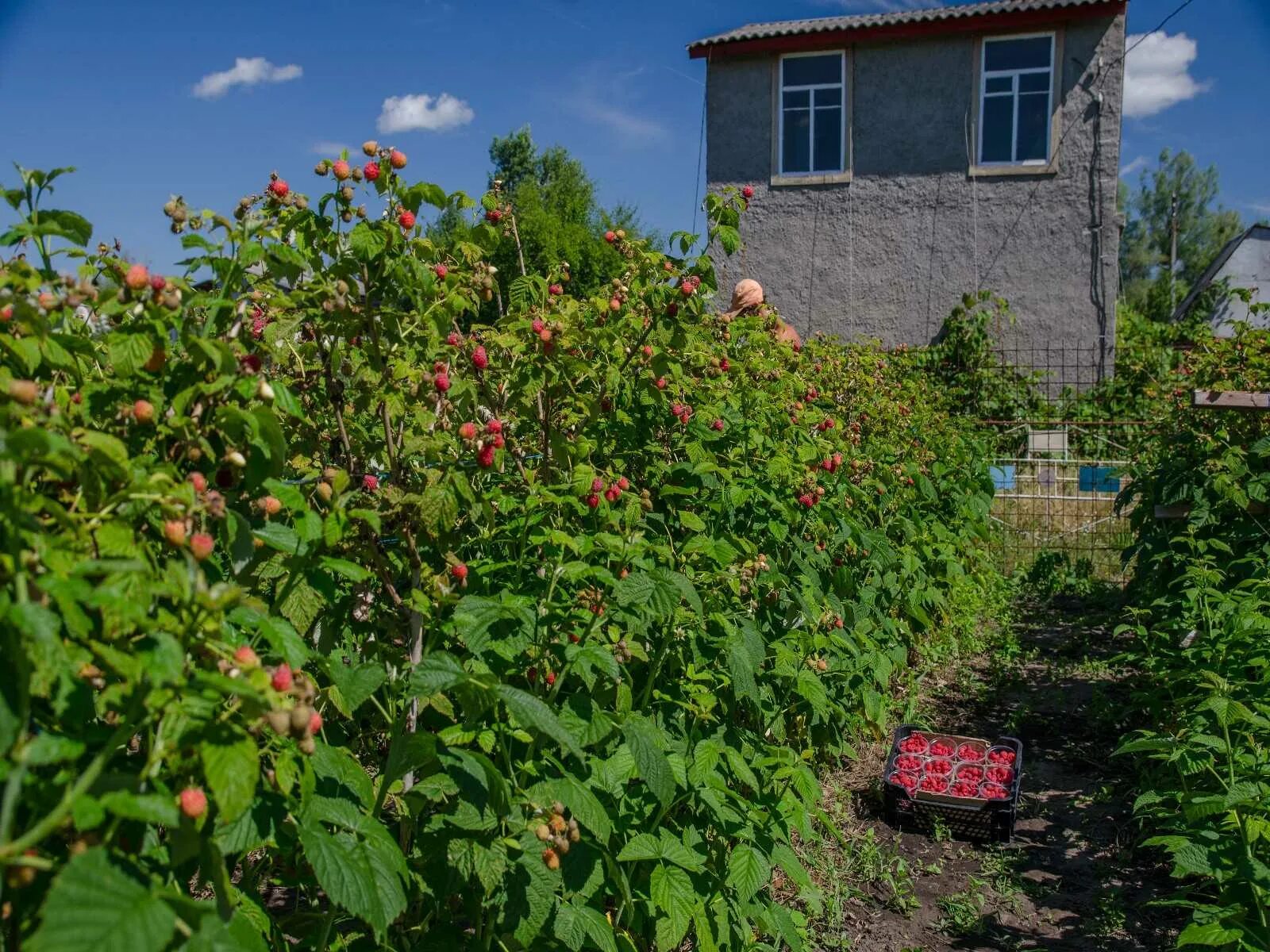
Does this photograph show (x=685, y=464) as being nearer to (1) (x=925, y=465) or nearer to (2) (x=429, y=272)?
(2) (x=429, y=272)

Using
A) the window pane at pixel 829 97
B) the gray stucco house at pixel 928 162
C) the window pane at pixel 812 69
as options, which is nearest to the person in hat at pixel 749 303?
the gray stucco house at pixel 928 162

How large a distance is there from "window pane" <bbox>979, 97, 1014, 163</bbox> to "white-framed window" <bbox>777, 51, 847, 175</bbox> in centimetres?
184

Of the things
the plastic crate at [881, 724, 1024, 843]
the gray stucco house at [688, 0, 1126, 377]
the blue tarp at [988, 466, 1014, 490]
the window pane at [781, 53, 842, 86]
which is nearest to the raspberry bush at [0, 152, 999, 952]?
the plastic crate at [881, 724, 1024, 843]

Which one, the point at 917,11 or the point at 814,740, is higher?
the point at 917,11

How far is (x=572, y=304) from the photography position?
3.03 m

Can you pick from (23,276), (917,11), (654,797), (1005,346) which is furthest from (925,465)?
(917,11)

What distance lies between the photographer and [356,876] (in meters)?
1.32

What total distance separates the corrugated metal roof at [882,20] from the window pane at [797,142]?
1.05 meters

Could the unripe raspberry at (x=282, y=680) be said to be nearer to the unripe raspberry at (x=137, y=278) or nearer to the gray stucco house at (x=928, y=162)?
the unripe raspberry at (x=137, y=278)

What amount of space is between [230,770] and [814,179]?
14214mm

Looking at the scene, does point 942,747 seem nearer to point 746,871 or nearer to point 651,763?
point 746,871

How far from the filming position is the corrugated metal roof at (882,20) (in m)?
13.1

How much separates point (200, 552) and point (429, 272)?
1.10 meters

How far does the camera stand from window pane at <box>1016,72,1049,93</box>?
44.4ft
